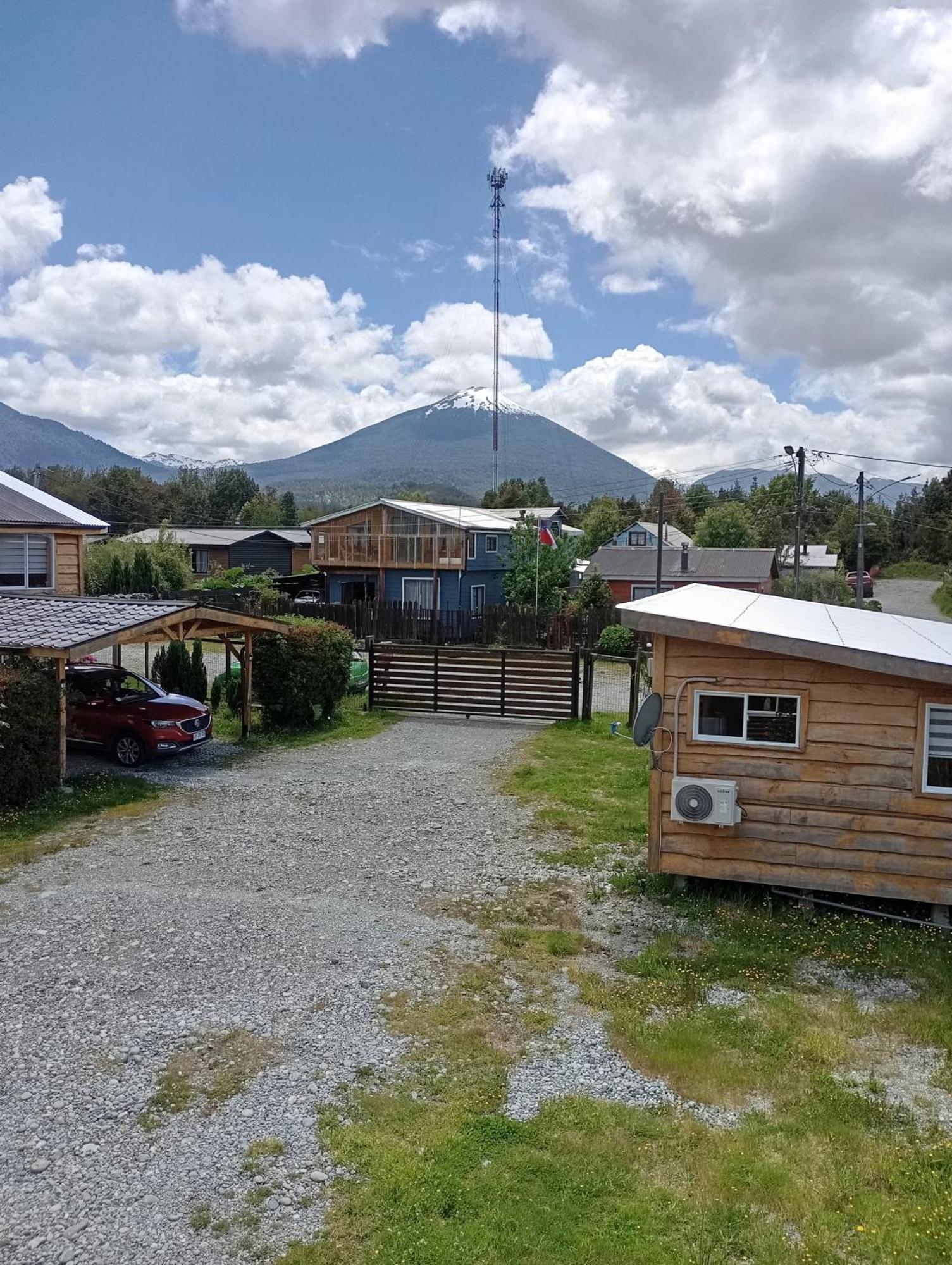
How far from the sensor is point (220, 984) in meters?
7.71

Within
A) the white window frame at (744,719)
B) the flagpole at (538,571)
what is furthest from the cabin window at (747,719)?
the flagpole at (538,571)

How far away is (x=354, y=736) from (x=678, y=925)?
36.8 ft

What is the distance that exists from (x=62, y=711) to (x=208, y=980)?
7.74 metres

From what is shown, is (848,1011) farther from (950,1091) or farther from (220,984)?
(220,984)

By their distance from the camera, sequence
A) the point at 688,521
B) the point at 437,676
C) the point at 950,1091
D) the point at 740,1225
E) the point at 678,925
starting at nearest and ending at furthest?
the point at 740,1225 < the point at 950,1091 < the point at 678,925 < the point at 437,676 < the point at 688,521

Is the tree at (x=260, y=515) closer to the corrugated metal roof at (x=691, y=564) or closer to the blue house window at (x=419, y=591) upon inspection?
the corrugated metal roof at (x=691, y=564)

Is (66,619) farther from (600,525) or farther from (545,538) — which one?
(600,525)

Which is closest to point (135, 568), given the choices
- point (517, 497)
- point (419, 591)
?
point (419, 591)

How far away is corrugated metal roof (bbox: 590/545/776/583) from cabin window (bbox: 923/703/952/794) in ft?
130

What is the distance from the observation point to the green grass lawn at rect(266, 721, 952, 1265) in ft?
15.7

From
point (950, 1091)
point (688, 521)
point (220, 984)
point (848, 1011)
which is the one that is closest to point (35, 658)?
point (220, 984)

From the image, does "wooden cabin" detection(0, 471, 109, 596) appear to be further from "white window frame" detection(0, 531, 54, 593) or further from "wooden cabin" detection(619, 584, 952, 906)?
"wooden cabin" detection(619, 584, 952, 906)

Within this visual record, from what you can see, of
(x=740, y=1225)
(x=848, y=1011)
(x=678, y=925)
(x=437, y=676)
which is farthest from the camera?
(x=437, y=676)

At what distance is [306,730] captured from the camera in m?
19.8
